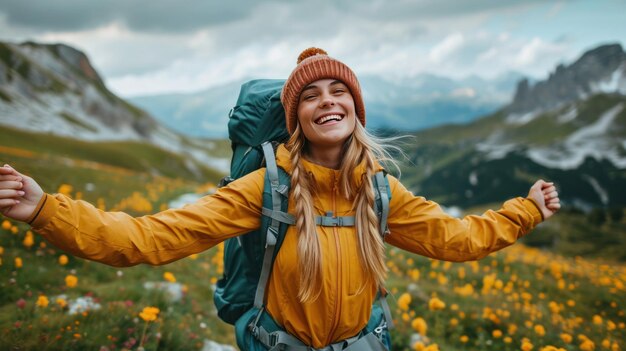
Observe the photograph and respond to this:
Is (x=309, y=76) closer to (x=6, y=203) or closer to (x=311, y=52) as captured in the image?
(x=311, y=52)

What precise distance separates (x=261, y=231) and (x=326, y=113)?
1084 mm

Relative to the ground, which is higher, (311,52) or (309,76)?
(311,52)

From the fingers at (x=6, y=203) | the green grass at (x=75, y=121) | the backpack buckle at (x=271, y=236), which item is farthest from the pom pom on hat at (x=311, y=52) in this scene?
the green grass at (x=75, y=121)

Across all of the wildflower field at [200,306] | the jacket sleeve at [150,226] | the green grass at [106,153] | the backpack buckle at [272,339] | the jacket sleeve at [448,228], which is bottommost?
the green grass at [106,153]

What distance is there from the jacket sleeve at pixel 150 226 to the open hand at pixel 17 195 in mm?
67

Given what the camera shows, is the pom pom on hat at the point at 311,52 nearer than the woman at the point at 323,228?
No

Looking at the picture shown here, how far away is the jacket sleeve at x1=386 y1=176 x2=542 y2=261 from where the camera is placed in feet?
11.6

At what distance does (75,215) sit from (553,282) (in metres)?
9.87

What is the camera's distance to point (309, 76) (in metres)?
3.49

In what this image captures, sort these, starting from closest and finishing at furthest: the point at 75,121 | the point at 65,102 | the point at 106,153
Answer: the point at 106,153
the point at 75,121
the point at 65,102

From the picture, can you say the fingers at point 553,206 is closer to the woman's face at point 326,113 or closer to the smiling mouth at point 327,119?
the woman's face at point 326,113

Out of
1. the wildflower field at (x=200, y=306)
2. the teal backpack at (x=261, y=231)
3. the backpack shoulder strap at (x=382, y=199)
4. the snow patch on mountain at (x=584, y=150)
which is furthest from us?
the snow patch on mountain at (x=584, y=150)

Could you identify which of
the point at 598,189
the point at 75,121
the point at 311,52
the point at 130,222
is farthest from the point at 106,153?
the point at 598,189

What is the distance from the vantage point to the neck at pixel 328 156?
11.8 ft
